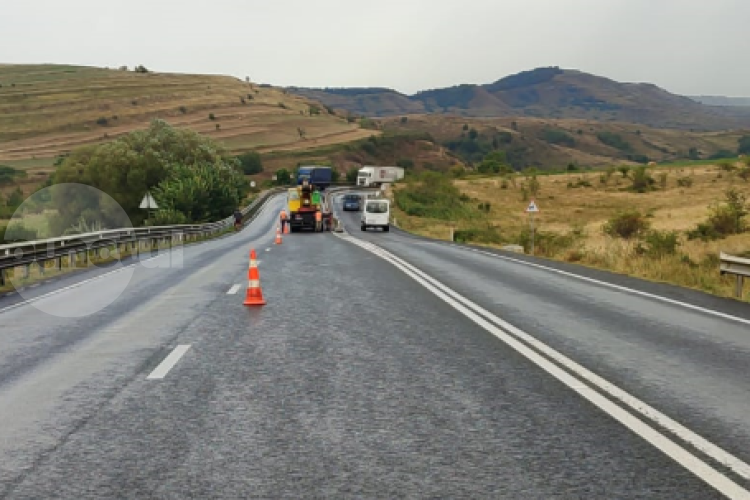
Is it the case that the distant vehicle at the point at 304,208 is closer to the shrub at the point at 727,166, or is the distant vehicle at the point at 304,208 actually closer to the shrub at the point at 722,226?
the shrub at the point at 722,226

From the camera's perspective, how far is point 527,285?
17.0 meters

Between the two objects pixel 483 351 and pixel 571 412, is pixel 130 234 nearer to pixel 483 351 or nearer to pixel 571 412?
pixel 483 351

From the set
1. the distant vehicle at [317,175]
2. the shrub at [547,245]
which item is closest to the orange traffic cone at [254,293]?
the shrub at [547,245]

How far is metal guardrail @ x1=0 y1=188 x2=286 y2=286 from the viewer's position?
776 inches

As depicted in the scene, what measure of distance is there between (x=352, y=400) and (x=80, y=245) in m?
20.2

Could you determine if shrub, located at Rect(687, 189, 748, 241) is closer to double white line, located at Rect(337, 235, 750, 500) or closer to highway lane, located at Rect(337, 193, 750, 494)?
highway lane, located at Rect(337, 193, 750, 494)

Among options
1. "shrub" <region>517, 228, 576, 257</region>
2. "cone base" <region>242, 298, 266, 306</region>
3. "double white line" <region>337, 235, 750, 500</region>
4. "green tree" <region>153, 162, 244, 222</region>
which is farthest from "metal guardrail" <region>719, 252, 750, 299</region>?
"green tree" <region>153, 162, 244, 222</region>

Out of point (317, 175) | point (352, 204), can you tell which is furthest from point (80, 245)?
point (317, 175)

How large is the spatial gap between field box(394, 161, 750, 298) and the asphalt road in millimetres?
7834

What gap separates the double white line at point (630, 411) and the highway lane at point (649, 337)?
0.43 ft

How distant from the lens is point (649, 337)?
33.4ft

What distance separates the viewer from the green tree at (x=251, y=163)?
165375mm

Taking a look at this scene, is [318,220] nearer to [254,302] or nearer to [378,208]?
[378,208]

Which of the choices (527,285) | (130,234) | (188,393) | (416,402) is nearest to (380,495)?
(416,402)
